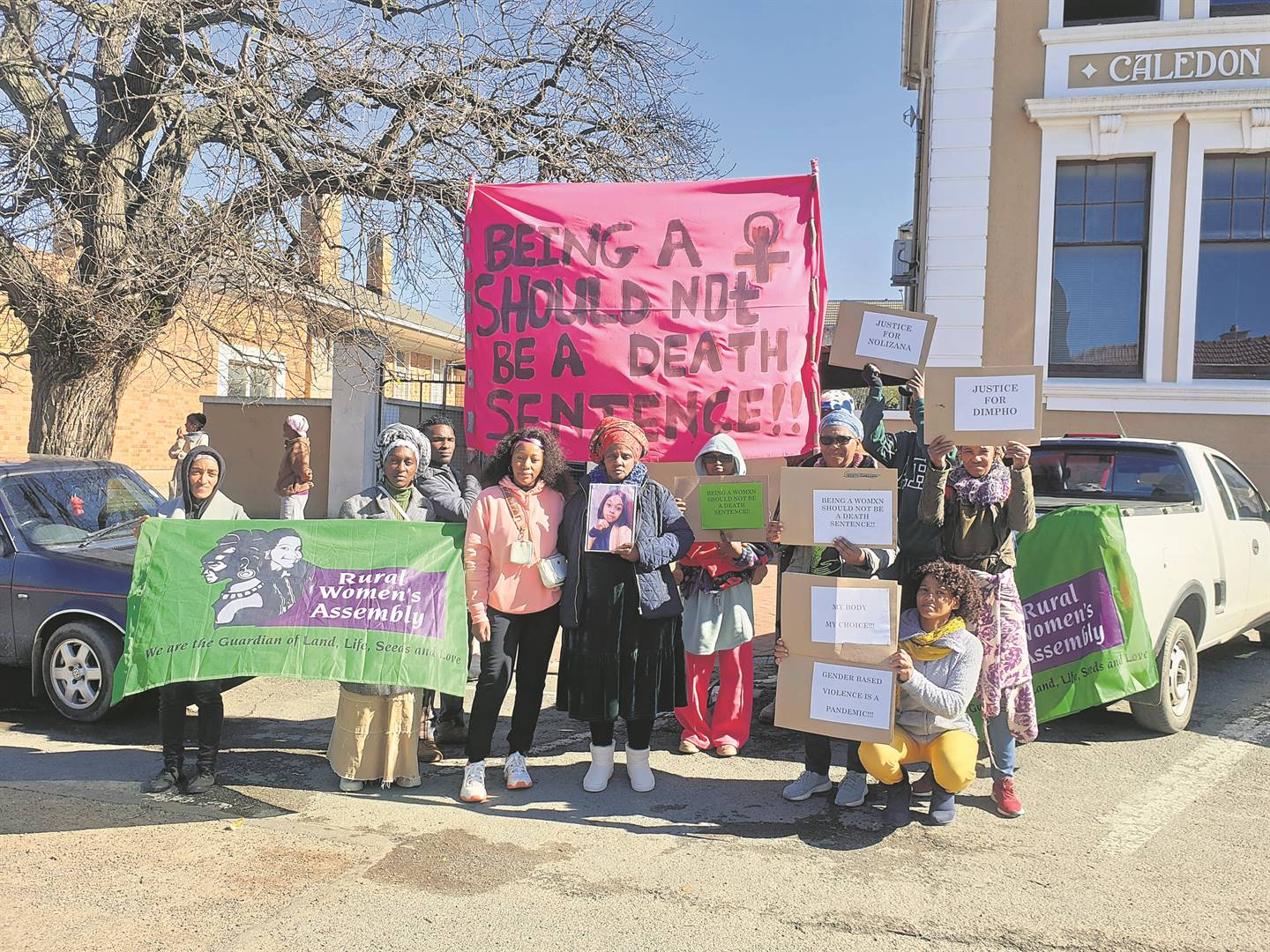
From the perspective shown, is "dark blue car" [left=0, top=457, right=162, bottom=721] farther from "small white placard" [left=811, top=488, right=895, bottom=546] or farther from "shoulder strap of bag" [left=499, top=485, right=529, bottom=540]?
"small white placard" [left=811, top=488, right=895, bottom=546]

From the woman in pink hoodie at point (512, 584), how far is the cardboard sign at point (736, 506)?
0.73 metres

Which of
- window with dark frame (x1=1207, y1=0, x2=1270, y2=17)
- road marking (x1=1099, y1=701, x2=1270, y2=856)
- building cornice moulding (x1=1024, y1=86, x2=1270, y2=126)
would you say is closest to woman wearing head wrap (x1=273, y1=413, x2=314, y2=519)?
road marking (x1=1099, y1=701, x2=1270, y2=856)

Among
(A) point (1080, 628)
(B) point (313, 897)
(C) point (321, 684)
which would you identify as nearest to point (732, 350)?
(A) point (1080, 628)

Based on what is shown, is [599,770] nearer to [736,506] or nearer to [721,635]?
[721,635]

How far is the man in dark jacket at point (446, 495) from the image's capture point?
5.54 meters

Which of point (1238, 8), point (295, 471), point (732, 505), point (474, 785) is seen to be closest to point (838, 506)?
point (732, 505)

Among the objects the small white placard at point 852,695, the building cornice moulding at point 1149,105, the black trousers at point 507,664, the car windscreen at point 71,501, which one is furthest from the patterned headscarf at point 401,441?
the building cornice moulding at point 1149,105

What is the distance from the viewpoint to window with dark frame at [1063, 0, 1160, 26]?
11.4 m

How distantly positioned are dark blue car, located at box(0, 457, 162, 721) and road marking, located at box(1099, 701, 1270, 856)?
547cm

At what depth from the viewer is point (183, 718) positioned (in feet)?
16.8

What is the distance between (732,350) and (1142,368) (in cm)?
775

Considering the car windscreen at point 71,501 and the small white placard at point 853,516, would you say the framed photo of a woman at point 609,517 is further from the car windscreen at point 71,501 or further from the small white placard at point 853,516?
the car windscreen at point 71,501

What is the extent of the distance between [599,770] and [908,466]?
2.20m

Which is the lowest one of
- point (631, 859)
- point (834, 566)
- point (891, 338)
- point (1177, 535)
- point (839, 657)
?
point (631, 859)
